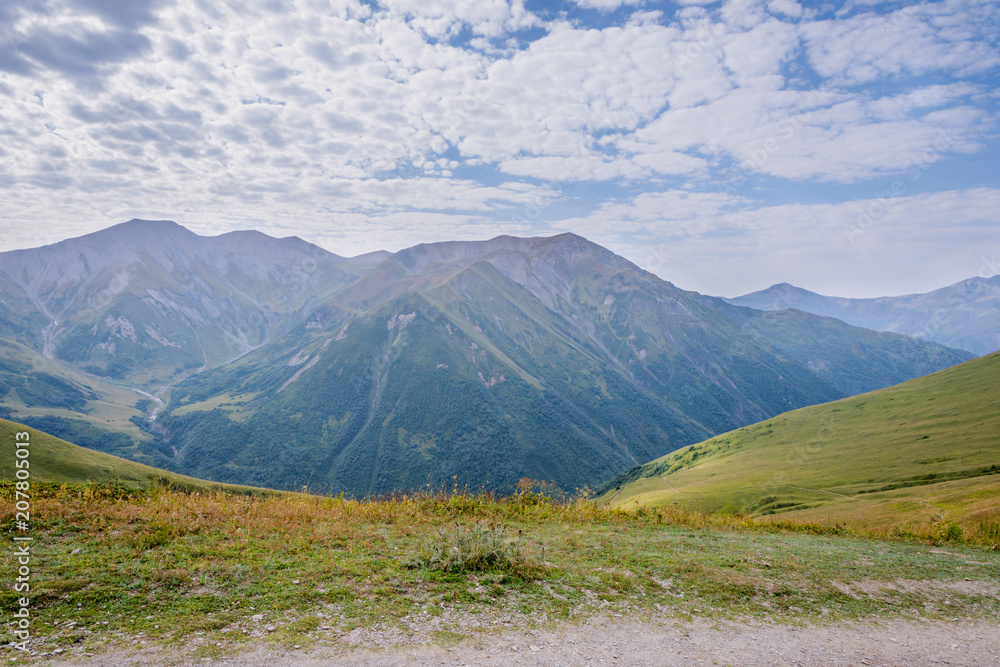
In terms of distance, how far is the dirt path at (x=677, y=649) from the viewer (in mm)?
8008

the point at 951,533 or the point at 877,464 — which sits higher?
the point at 951,533

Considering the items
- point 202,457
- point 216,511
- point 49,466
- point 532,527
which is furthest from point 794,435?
point 202,457

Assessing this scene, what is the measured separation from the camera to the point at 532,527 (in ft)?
58.1

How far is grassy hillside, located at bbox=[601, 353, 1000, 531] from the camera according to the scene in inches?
1286

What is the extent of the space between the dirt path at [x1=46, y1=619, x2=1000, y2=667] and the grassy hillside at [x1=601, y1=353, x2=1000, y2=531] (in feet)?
51.6

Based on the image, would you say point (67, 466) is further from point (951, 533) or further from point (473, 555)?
point (951, 533)

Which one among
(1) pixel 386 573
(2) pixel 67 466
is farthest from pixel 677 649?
(2) pixel 67 466

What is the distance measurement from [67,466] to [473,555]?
2544cm

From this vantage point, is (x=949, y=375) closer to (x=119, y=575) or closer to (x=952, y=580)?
(x=952, y=580)

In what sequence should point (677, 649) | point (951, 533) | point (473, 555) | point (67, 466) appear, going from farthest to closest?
1. point (67, 466)
2. point (951, 533)
3. point (473, 555)
4. point (677, 649)

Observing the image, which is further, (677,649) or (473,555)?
(473,555)

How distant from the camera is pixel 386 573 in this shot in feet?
37.9

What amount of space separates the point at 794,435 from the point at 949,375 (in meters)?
25.7

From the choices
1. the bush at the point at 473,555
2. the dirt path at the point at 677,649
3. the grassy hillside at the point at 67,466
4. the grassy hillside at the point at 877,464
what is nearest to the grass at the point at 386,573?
the bush at the point at 473,555
